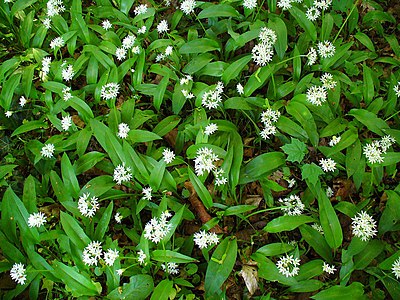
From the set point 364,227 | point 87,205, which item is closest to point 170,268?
point 87,205

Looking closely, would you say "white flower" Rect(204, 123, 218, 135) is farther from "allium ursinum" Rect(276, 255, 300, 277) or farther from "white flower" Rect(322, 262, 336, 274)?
"white flower" Rect(322, 262, 336, 274)

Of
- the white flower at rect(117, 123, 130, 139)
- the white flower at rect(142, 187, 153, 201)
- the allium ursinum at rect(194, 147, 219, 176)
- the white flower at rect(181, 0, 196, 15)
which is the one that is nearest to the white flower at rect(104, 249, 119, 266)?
the white flower at rect(142, 187, 153, 201)

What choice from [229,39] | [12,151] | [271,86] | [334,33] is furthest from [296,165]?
[12,151]

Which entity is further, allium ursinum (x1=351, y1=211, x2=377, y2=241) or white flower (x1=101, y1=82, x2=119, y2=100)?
white flower (x1=101, y1=82, x2=119, y2=100)

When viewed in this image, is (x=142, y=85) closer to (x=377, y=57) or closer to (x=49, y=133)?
(x=49, y=133)

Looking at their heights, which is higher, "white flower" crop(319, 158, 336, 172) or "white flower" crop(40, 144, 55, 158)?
"white flower" crop(40, 144, 55, 158)

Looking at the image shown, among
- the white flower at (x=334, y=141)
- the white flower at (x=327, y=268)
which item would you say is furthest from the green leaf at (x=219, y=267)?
the white flower at (x=334, y=141)
